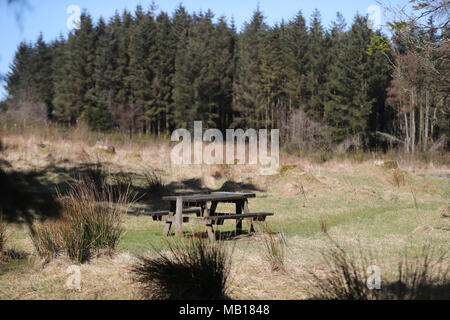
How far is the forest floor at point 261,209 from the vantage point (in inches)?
153

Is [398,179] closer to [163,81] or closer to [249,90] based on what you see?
[249,90]

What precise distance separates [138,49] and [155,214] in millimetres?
34415

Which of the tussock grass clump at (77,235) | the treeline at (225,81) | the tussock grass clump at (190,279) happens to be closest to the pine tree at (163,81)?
the treeline at (225,81)

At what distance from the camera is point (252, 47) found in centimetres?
3872

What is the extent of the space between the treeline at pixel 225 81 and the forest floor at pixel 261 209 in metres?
13.3

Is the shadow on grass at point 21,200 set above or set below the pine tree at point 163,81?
below

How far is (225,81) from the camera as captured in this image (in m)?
37.3

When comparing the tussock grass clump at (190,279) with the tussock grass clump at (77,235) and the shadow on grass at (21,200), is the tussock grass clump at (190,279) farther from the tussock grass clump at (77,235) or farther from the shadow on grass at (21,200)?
the shadow on grass at (21,200)

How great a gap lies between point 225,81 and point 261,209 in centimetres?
2816

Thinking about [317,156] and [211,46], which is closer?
[317,156]

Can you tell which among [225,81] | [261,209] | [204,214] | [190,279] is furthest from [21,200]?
[225,81]

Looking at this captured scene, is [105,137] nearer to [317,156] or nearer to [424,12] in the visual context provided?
[317,156]

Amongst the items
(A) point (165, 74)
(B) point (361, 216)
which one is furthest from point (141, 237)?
(A) point (165, 74)
